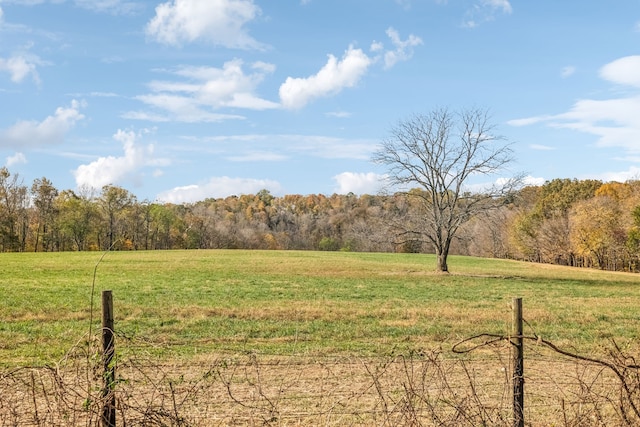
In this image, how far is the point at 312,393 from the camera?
959 centimetres

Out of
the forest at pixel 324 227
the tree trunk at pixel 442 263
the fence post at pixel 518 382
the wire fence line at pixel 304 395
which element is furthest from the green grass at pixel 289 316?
the forest at pixel 324 227

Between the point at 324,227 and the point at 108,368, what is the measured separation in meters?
134

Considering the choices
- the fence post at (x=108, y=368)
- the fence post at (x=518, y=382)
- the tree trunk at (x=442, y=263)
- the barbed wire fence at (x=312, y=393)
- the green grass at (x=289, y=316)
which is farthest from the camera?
the tree trunk at (x=442, y=263)

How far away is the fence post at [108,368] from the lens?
545 cm

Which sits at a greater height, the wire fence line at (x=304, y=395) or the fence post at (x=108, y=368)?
the fence post at (x=108, y=368)

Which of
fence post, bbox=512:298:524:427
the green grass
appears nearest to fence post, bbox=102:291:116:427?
the green grass

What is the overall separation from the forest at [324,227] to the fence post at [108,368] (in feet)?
133

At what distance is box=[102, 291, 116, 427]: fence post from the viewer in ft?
Answer: 17.9

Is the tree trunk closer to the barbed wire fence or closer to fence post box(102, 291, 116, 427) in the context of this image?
the barbed wire fence

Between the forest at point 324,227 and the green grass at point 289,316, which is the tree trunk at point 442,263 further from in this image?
the green grass at point 289,316

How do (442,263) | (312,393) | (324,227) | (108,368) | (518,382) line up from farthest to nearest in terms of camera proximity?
(324,227) < (442,263) < (312,393) < (518,382) < (108,368)

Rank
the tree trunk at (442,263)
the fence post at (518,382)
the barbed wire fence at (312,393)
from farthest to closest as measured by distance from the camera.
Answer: the tree trunk at (442,263) → the fence post at (518,382) → the barbed wire fence at (312,393)

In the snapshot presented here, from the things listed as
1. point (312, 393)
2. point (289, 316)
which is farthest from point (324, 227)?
point (312, 393)

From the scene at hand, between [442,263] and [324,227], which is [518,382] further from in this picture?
[324,227]
